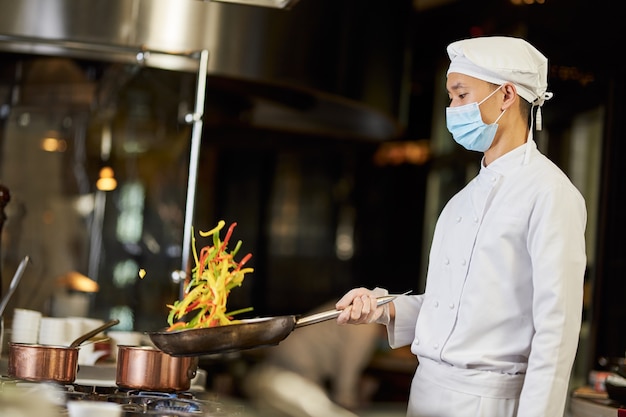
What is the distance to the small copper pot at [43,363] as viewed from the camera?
263 cm

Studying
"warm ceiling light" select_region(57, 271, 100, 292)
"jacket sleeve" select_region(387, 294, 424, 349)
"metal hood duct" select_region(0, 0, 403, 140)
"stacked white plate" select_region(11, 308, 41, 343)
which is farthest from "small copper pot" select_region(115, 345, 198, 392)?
"warm ceiling light" select_region(57, 271, 100, 292)

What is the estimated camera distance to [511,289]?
96.3 inches

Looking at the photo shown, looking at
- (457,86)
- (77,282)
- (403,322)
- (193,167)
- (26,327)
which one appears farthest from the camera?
(77,282)

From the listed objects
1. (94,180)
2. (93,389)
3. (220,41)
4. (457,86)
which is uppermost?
(220,41)

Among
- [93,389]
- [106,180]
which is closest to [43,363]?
[93,389]

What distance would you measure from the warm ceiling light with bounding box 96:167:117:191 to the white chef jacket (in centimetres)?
358

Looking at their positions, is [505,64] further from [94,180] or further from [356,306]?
[94,180]

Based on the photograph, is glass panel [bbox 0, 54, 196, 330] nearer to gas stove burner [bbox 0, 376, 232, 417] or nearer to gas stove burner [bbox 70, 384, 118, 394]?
gas stove burner [bbox 70, 384, 118, 394]

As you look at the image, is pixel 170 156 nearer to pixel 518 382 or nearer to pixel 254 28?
pixel 254 28

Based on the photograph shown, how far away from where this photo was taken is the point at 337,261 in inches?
364

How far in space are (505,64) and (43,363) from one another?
56.6 inches

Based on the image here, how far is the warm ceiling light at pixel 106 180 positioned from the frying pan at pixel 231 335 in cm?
367

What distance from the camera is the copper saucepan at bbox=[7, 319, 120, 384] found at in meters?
2.63

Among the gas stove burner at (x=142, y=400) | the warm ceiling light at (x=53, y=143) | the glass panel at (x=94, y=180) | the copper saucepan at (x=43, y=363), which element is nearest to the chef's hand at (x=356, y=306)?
the gas stove burner at (x=142, y=400)
